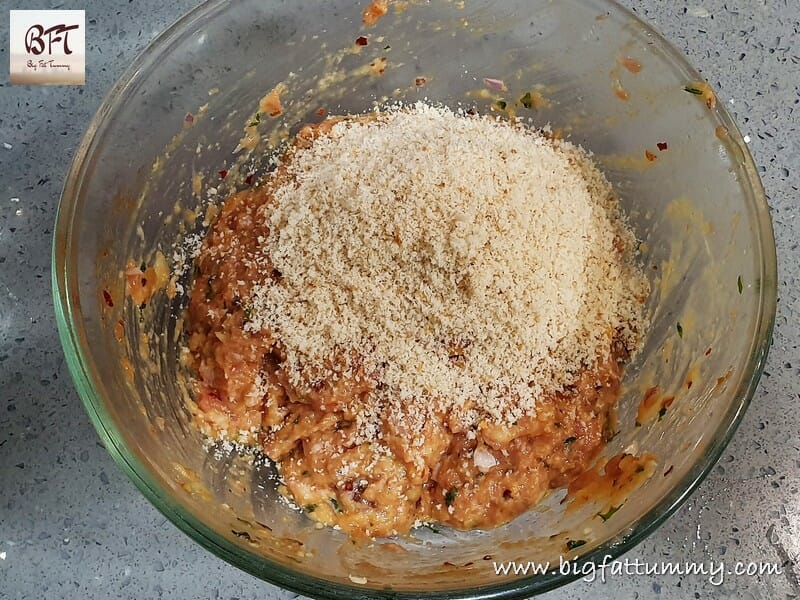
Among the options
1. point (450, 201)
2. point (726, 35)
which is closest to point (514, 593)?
point (450, 201)

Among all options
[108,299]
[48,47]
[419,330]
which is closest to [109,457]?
[108,299]

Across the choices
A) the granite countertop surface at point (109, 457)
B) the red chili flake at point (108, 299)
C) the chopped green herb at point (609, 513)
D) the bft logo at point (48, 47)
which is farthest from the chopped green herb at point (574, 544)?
the bft logo at point (48, 47)

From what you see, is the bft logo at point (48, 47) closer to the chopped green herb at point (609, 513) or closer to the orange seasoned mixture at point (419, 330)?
the orange seasoned mixture at point (419, 330)

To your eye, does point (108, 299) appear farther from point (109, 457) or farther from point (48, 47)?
point (48, 47)

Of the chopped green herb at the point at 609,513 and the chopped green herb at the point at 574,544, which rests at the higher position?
the chopped green herb at the point at 609,513

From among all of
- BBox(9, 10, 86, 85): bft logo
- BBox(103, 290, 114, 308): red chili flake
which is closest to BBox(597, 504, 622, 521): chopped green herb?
BBox(103, 290, 114, 308): red chili flake
